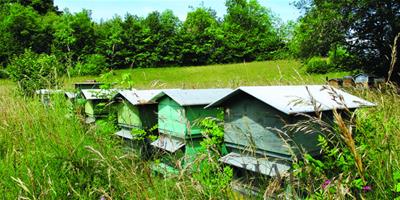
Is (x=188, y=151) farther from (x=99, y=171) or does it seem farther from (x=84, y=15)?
(x=84, y=15)

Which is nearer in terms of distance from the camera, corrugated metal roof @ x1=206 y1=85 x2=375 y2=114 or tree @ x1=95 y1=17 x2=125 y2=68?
corrugated metal roof @ x1=206 y1=85 x2=375 y2=114

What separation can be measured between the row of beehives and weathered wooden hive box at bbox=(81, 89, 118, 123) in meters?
0.53

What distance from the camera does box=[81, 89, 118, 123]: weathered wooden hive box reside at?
17.9 ft

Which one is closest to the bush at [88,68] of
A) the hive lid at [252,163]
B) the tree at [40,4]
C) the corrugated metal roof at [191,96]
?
the corrugated metal roof at [191,96]

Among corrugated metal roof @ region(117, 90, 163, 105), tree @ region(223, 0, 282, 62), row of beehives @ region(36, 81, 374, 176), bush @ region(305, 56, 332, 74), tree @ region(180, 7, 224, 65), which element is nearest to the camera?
row of beehives @ region(36, 81, 374, 176)

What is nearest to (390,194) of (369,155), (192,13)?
(369,155)

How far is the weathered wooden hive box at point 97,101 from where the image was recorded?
5.45 m

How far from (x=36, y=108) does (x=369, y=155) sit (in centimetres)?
405

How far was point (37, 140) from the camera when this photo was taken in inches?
147

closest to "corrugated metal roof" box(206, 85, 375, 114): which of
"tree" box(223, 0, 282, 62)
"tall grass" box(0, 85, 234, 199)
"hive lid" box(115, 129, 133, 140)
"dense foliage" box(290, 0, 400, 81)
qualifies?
"tall grass" box(0, 85, 234, 199)

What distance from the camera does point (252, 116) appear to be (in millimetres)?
3139

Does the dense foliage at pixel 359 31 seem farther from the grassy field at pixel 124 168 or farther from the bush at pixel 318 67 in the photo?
the bush at pixel 318 67

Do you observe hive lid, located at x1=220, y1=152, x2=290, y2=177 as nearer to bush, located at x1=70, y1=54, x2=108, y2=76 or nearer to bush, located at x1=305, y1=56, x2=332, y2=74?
bush, located at x1=70, y1=54, x2=108, y2=76

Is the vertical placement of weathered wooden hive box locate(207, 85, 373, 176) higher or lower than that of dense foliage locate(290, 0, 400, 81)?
lower
